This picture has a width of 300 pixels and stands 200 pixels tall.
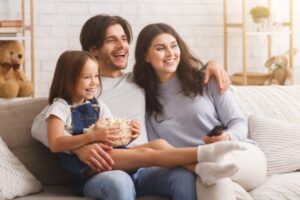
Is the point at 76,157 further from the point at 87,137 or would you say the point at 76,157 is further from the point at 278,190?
the point at 278,190

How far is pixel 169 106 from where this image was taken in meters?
2.72

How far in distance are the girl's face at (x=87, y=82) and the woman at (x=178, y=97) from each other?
1.00 feet

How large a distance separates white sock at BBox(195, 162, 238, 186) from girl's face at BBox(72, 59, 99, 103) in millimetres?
525

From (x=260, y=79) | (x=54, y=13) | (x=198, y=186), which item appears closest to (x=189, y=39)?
(x=260, y=79)

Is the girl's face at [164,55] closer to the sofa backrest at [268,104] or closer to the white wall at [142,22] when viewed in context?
the sofa backrest at [268,104]

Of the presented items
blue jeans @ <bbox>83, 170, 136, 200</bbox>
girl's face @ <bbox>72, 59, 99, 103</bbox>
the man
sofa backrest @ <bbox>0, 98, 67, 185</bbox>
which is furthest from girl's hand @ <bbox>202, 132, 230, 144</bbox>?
sofa backrest @ <bbox>0, 98, 67, 185</bbox>

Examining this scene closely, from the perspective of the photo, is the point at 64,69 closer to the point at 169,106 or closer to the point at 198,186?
the point at 169,106

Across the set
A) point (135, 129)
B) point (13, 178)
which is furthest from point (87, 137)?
point (13, 178)

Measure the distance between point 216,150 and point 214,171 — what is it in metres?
0.08

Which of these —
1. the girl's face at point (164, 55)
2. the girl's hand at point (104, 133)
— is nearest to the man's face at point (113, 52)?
the girl's face at point (164, 55)

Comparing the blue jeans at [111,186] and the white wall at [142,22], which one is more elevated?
the white wall at [142,22]

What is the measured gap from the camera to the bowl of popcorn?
2384 millimetres

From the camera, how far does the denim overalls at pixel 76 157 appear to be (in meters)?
2.41

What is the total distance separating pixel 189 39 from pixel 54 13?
1089 millimetres
